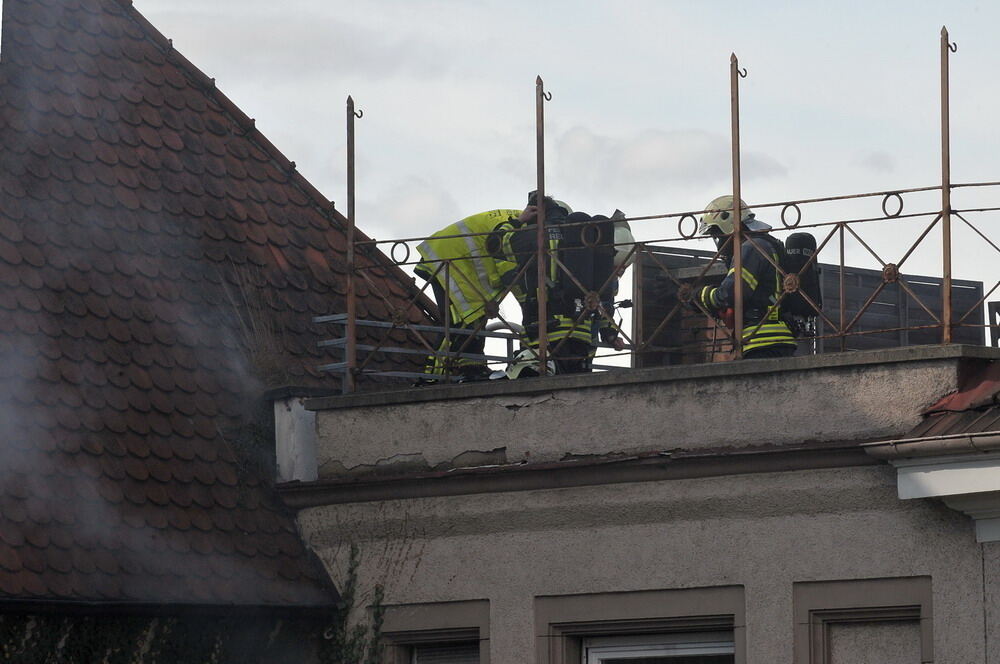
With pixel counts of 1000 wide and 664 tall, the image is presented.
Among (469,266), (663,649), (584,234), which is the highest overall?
(469,266)

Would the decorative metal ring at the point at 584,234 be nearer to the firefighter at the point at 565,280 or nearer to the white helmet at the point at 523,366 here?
the firefighter at the point at 565,280

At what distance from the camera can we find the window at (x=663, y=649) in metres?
11.1

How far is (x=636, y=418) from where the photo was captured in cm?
1139

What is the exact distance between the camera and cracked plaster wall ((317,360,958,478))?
34.9ft

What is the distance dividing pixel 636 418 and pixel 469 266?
113 inches

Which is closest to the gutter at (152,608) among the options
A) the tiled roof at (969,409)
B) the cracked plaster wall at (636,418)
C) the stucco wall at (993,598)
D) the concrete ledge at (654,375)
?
the cracked plaster wall at (636,418)

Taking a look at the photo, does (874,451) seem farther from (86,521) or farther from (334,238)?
(334,238)

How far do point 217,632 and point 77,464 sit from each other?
1.30m

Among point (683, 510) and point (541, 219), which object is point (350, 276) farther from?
point (683, 510)

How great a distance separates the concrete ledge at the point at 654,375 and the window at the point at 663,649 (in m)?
1.49

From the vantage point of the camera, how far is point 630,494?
1130cm

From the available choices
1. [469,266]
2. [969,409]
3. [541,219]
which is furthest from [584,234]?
[969,409]

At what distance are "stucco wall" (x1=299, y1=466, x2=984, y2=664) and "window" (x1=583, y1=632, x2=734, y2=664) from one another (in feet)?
1.05

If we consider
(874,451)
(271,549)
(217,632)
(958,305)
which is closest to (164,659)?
(217,632)
